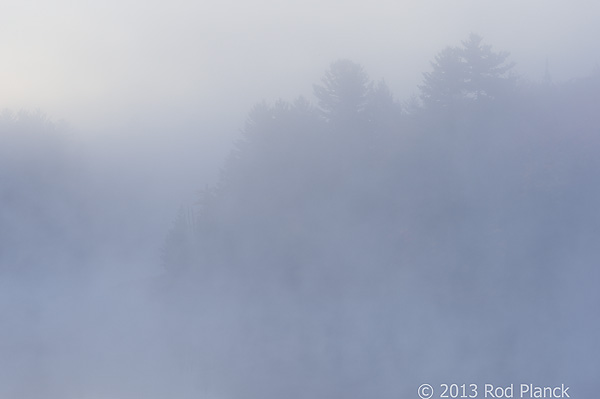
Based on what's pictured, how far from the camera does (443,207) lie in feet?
37.7

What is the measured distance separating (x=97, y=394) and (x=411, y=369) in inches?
155

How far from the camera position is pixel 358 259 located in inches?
451

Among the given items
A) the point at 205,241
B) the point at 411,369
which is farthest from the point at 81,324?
the point at 411,369

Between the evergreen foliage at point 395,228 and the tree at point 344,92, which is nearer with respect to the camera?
the evergreen foliage at point 395,228

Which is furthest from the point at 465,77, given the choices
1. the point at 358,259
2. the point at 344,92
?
the point at 358,259

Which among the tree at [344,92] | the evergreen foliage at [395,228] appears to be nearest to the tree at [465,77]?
the evergreen foliage at [395,228]

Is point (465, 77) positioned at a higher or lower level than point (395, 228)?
higher

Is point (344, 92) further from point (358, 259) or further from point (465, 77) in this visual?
point (358, 259)

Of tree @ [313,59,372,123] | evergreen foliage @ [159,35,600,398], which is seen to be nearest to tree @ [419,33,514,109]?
evergreen foliage @ [159,35,600,398]

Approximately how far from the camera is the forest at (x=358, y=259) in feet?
29.3

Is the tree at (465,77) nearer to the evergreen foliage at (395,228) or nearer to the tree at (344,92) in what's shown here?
the evergreen foliage at (395,228)

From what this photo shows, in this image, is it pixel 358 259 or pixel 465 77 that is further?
pixel 465 77

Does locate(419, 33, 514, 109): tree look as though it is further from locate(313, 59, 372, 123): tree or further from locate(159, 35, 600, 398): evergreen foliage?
locate(313, 59, 372, 123): tree

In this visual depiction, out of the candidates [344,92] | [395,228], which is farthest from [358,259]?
[344,92]
